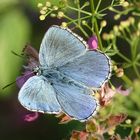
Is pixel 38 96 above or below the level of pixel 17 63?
above

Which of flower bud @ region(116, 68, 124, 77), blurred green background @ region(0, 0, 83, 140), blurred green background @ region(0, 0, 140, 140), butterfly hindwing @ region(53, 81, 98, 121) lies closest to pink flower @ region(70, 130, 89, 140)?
butterfly hindwing @ region(53, 81, 98, 121)

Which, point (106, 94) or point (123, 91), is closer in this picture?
point (106, 94)

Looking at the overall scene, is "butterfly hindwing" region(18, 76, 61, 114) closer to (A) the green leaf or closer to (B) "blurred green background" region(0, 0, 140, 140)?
(B) "blurred green background" region(0, 0, 140, 140)

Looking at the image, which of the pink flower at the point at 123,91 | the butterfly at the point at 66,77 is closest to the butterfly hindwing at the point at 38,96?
the butterfly at the point at 66,77

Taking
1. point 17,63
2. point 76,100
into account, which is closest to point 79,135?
point 76,100

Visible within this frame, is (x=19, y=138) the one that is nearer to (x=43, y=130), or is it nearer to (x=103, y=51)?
(x=43, y=130)

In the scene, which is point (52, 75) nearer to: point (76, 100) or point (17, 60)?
point (76, 100)

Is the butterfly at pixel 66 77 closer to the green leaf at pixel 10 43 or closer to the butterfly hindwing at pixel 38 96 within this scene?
the butterfly hindwing at pixel 38 96

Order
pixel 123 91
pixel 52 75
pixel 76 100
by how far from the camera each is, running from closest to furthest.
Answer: pixel 76 100, pixel 52 75, pixel 123 91
